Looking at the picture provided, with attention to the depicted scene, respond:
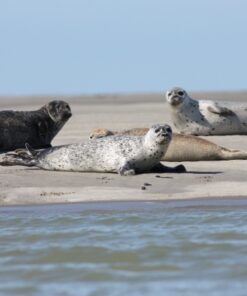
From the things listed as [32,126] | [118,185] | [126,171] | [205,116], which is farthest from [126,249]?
[205,116]

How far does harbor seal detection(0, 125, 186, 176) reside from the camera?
10234 mm

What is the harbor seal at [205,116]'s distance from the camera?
1483cm

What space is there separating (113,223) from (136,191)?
4.43 ft

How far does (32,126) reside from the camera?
12.8 meters

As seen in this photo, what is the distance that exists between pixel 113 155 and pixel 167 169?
532 millimetres

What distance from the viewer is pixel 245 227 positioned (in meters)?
7.71

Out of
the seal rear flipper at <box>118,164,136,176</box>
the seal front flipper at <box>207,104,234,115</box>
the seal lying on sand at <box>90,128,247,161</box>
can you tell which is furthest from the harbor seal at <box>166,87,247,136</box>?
the seal rear flipper at <box>118,164,136,176</box>

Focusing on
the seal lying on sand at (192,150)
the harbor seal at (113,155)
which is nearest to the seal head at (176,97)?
the seal lying on sand at (192,150)

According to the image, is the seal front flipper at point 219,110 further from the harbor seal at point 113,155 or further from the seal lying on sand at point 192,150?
the harbor seal at point 113,155

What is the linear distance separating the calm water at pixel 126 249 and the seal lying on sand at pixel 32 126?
12.1ft

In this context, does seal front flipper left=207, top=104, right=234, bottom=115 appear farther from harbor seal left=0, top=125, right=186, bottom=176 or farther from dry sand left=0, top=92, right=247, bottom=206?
harbor seal left=0, top=125, right=186, bottom=176

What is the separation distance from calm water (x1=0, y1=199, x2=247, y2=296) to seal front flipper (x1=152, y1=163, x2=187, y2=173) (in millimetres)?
1423

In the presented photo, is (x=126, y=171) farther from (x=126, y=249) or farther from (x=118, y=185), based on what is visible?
(x=126, y=249)

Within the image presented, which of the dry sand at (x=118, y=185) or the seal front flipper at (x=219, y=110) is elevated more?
the seal front flipper at (x=219, y=110)
